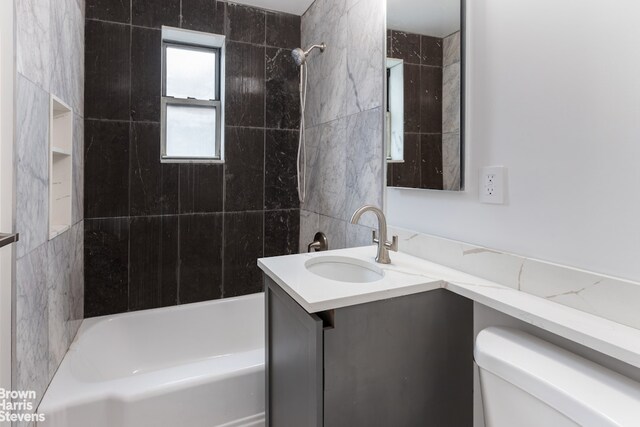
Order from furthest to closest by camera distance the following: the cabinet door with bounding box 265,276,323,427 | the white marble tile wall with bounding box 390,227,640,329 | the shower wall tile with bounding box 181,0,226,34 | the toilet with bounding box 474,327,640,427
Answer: the shower wall tile with bounding box 181,0,226,34 < the cabinet door with bounding box 265,276,323,427 < the white marble tile wall with bounding box 390,227,640,329 < the toilet with bounding box 474,327,640,427

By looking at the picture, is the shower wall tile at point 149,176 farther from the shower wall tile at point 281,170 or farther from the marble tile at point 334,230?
the marble tile at point 334,230

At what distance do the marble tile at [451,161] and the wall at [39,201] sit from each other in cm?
137

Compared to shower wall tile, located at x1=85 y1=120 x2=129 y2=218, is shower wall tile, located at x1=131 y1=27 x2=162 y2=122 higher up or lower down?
higher up

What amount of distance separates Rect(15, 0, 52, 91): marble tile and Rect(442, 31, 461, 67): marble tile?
137cm

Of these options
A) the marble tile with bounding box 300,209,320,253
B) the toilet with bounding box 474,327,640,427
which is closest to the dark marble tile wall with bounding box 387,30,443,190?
the toilet with bounding box 474,327,640,427

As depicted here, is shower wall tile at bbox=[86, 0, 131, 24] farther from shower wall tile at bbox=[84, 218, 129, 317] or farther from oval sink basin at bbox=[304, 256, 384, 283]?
oval sink basin at bbox=[304, 256, 384, 283]

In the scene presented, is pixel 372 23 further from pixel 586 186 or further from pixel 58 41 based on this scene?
pixel 58 41

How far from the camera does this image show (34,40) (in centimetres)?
109

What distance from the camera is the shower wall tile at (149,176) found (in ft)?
6.80

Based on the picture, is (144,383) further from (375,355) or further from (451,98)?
(451,98)

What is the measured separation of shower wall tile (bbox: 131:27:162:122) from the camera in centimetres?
203

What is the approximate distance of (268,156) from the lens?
96.1 inches

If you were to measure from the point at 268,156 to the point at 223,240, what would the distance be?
0.70 m

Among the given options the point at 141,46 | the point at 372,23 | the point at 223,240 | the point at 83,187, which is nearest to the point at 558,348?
the point at 372,23
